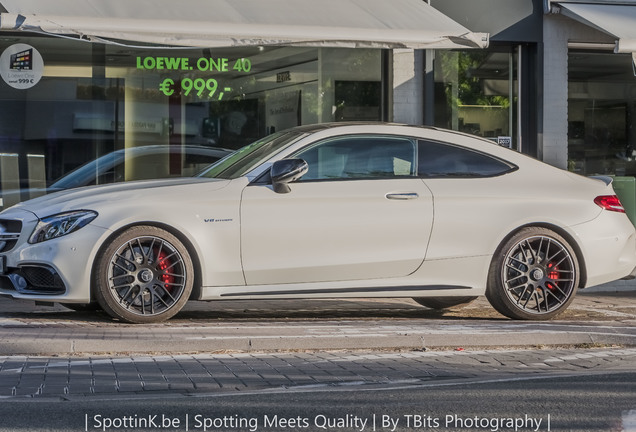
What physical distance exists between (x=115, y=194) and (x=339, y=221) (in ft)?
5.53

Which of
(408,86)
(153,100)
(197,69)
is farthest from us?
(408,86)

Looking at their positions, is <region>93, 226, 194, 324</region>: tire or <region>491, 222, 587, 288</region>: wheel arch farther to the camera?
<region>491, 222, 587, 288</region>: wheel arch

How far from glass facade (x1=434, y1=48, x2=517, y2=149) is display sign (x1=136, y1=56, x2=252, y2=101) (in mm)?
2427

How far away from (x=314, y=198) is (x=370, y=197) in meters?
0.45

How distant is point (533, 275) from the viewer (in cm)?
950

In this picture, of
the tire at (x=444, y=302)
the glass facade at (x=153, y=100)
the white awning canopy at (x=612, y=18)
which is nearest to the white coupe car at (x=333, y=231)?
the tire at (x=444, y=302)

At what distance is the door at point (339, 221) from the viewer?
8961 mm

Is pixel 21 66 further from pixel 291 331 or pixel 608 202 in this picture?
pixel 608 202

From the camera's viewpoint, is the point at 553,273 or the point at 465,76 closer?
the point at 553,273

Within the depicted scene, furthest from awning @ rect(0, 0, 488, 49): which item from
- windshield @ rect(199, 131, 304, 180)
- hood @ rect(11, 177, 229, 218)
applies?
hood @ rect(11, 177, 229, 218)

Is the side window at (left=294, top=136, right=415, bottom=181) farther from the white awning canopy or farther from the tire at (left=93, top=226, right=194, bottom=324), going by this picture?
the white awning canopy

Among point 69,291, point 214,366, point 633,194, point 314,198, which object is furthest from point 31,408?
point 633,194

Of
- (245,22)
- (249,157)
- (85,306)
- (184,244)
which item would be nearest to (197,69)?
(245,22)

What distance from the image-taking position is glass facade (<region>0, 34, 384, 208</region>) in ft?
43.4
